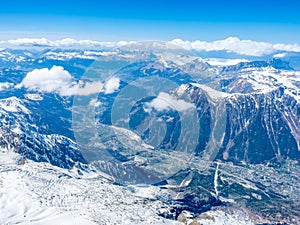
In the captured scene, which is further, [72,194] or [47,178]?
[47,178]

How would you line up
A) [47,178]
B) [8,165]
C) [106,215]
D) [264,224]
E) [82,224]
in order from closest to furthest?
[82,224], [106,215], [47,178], [8,165], [264,224]

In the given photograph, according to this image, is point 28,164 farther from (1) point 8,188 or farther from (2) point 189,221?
(2) point 189,221

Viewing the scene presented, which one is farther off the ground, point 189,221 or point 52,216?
point 52,216

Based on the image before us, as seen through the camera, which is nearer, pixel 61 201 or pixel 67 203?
pixel 67 203

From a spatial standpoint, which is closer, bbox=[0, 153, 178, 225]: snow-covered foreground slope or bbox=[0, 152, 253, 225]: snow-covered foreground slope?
bbox=[0, 153, 178, 225]: snow-covered foreground slope

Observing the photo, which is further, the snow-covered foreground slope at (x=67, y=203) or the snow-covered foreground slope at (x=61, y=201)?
the snow-covered foreground slope at (x=67, y=203)

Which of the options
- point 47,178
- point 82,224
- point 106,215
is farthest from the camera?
point 47,178

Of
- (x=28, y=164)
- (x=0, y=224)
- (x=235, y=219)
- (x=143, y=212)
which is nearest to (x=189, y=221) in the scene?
(x=143, y=212)

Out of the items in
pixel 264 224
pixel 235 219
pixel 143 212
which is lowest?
pixel 264 224

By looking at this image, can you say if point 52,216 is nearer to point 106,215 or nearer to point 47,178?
point 106,215
